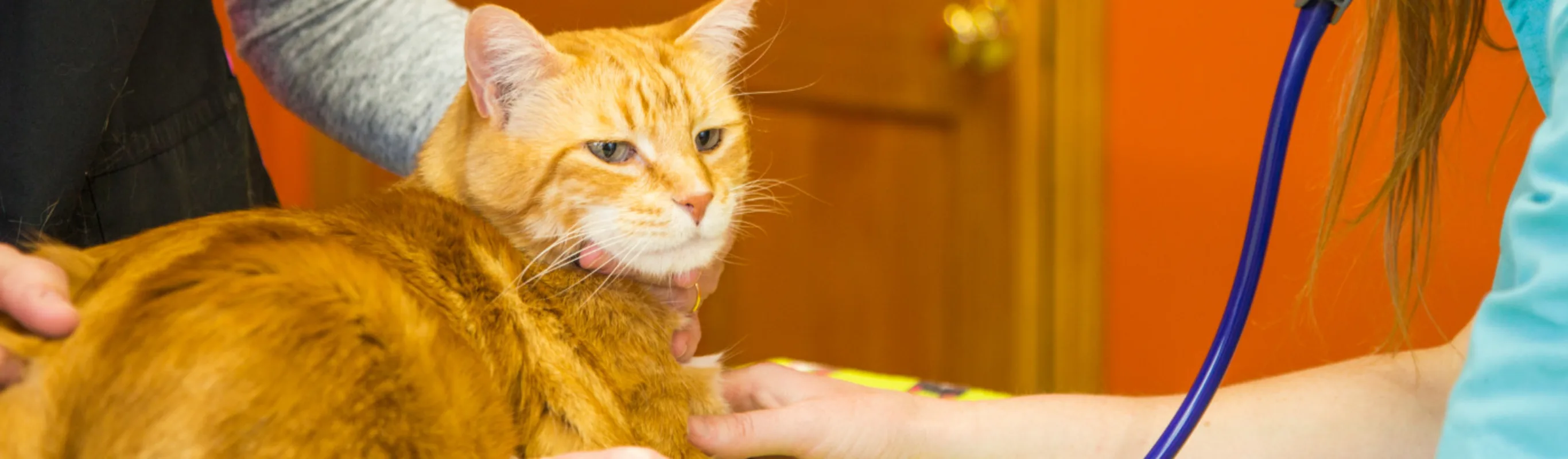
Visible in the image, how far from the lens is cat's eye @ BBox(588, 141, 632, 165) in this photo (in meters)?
0.81

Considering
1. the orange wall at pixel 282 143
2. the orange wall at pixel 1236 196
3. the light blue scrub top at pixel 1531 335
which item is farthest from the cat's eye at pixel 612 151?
the orange wall at pixel 1236 196

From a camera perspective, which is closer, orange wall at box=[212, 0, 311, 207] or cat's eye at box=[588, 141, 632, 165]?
cat's eye at box=[588, 141, 632, 165]

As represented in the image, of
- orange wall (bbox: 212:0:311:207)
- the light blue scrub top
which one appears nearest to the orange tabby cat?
the light blue scrub top

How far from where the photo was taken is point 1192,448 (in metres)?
0.89

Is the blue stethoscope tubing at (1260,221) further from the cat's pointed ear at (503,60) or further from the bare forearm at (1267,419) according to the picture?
the cat's pointed ear at (503,60)

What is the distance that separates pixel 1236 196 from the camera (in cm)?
204

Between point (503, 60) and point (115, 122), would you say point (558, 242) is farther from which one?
point (115, 122)

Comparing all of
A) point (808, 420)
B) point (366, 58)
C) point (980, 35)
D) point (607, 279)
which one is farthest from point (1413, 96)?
point (980, 35)

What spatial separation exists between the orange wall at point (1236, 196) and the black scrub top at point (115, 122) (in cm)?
158

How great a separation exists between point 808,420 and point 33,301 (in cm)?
54

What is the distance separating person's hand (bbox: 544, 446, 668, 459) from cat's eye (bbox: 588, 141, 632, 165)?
30 centimetres

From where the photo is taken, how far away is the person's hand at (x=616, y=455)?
57 cm

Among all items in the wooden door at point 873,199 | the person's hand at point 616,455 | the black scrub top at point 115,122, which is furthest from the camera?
the wooden door at point 873,199

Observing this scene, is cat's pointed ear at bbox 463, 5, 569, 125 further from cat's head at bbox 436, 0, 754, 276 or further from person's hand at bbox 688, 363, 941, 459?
person's hand at bbox 688, 363, 941, 459
